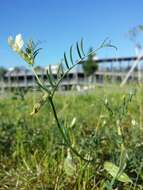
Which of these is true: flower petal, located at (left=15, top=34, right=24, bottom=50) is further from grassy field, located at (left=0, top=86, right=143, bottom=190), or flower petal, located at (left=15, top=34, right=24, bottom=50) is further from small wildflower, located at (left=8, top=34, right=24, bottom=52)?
grassy field, located at (left=0, top=86, right=143, bottom=190)

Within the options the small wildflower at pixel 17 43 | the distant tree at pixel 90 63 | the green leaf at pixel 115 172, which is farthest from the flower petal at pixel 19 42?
the green leaf at pixel 115 172

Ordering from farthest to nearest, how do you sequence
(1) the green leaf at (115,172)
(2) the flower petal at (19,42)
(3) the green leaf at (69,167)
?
1. (3) the green leaf at (69,167)
2. (1) the green leaf at (115,172)
3. (2) the flower petal at (19,42)

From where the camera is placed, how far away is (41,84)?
1056 mm

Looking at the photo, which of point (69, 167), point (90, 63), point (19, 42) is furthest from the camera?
point (90, 63)

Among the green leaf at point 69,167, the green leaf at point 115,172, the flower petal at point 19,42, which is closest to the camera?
the flower petal at point 19,42

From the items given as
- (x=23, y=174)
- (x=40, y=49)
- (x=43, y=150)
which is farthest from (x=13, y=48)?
(x=43, y=150)

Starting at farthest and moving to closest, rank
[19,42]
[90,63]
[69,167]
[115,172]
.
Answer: [90,63] < [69,167] < [115,172] < [19,42]

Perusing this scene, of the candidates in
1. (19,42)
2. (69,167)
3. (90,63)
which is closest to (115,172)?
(69,167)

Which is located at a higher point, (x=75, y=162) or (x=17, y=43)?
(x=17, y=43)

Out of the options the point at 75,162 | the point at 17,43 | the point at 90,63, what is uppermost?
the point at 90,63

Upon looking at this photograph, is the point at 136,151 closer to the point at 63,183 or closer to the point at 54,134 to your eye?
the point at 63,183

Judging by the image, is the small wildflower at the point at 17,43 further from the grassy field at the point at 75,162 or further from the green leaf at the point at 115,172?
the green leaf at the point at 115,172

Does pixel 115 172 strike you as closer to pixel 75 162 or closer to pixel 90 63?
pixel 75 162

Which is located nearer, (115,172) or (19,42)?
(19,42)
